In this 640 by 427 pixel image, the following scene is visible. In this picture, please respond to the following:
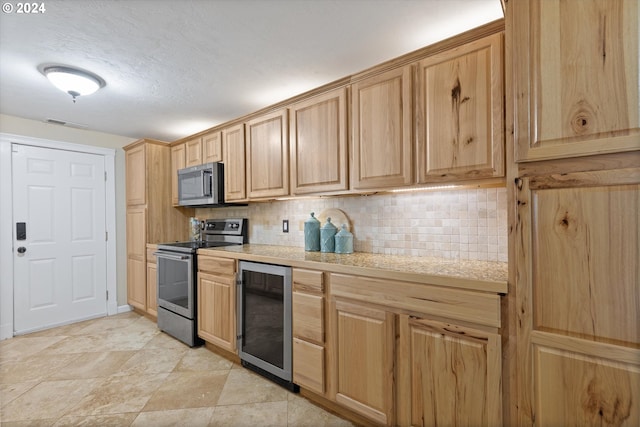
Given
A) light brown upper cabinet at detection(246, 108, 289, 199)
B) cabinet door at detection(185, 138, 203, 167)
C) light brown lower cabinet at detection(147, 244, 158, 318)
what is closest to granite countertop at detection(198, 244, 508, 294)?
light brown upper cabinet at detection(246, 108, 289, 199)

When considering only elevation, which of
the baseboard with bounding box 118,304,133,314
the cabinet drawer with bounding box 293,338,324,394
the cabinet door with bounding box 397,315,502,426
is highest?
the cabinet door with bounding box 397,315,502,426

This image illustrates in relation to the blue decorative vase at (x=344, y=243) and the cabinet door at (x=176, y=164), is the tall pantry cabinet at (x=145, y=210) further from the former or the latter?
the blue decorative vase at (x=344, y=243)

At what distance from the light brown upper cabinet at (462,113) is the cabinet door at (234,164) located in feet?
5.65

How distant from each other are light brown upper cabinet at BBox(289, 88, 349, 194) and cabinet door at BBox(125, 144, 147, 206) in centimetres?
224

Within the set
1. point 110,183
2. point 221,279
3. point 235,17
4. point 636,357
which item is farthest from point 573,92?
point 110,183

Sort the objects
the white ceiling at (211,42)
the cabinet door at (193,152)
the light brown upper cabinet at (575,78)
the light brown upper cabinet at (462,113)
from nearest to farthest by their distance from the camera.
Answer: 1. the light brown upper cabinet at (575,78)
2. the light brown upper cabinet at (462,113)
3. the white ceiling at (211,42)
4. the cabinet door at (193,152)

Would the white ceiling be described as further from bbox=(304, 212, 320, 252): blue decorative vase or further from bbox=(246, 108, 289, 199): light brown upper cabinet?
bbox=(304, 212, 320, 252): blue decorative vase

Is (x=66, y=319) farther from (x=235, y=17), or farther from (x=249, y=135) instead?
(x=235, y=17)

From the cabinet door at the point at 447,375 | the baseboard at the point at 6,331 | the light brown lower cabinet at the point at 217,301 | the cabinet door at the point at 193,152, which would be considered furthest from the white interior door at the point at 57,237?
the cabinet door at the point at 447,375

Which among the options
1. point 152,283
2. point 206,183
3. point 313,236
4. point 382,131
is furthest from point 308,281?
point 152,283

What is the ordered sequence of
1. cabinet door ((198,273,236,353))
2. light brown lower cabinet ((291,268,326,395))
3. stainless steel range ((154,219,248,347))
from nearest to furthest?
light brown lower cabinet ((291,268,326,395)), cabinet door ((198,273,236,353)), stainless steel range ((154,219,248,347))

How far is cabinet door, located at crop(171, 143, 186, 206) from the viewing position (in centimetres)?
351

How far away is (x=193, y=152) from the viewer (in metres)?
3.36

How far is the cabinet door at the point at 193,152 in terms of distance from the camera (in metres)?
3.28
